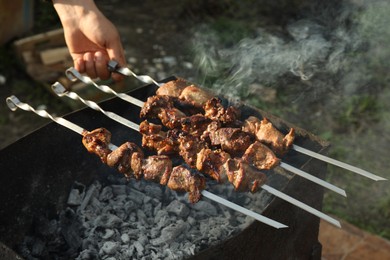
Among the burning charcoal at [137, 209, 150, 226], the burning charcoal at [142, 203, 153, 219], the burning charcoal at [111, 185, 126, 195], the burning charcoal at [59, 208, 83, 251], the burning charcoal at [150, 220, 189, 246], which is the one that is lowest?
the burning charcoal at [59, 208, 83, 251]

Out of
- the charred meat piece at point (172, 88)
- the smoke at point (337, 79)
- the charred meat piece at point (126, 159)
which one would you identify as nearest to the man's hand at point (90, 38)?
the charred meat piece at point (172, 88)

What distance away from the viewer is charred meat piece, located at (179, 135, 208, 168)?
298 centimetres

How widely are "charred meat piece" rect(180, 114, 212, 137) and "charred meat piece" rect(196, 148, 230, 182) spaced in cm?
23

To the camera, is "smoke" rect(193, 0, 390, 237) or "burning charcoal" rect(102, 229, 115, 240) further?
"smoke" rect(193, 0, 390, 237)

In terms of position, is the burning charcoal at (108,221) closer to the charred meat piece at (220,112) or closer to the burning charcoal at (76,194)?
the burning charcoal at (76,194)

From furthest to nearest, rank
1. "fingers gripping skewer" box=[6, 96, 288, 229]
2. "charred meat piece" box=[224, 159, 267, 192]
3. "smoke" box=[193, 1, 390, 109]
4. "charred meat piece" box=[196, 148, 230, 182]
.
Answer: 1. "smoke" box=[193, 1, 390, 109]
2. "charred meat piece" box=[196, 148, 230, 182]
3. "charred meat piece" box=[224, 159, 267, 192]
4. "fingers gripping skewer" box=[6, 96, 288, 229]

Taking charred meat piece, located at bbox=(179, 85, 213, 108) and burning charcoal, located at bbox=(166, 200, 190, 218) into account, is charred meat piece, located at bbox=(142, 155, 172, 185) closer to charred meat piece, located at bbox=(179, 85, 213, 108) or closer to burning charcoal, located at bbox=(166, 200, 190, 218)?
burning charcoal, located at bbox=(166, 200, 190, 218)

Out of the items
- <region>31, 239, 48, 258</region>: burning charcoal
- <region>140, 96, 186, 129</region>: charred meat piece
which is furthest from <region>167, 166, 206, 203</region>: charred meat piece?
<region>31, 239, 48, 258</region>: burning charcoal

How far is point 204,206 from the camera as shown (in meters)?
3.33

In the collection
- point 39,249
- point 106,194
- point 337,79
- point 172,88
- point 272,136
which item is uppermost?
point 272,136

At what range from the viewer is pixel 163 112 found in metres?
3.23

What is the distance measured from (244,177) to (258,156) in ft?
0.61

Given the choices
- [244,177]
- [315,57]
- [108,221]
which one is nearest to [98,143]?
[108,221]

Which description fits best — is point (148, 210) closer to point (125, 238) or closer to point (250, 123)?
point (125, 238)
